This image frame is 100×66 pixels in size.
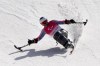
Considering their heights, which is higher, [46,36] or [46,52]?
[46,36]

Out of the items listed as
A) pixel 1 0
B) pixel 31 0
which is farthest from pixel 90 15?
pixel 1 0

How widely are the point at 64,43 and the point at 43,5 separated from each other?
3.09 m

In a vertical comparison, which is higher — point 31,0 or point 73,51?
point 31,0

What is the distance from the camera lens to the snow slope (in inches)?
339

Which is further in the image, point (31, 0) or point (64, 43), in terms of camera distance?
point (31, 0)

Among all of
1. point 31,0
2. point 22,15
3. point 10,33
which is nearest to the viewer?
point 10,33

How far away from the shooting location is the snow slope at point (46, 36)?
8.60 meters

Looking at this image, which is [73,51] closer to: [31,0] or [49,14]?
[49,14]

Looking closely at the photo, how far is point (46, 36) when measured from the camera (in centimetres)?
991

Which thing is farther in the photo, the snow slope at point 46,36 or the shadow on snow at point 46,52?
the shadow on snow at point 46,52

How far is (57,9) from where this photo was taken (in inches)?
450

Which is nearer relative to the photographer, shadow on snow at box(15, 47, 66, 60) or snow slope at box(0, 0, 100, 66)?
snow slope at box(0, 0, 100, 66)

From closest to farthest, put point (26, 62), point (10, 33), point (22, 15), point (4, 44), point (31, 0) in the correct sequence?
point (26, 62), point (4, 44), point (10, 33), point (22, 15), point (31, 0)

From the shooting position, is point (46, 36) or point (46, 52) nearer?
point (46, 52)
